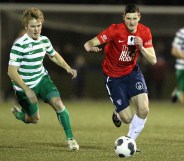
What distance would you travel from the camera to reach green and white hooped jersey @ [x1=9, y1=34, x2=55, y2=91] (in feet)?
29.9

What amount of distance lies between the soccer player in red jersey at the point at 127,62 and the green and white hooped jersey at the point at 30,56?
0.66 meters

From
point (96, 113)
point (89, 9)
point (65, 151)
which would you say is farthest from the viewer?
point (89, 9)

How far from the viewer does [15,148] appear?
30.1ft

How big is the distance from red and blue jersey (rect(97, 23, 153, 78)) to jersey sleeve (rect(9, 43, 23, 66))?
1091mm

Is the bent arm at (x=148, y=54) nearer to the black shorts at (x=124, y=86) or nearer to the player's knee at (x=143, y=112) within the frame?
the black shorts at (x=124, y=86)

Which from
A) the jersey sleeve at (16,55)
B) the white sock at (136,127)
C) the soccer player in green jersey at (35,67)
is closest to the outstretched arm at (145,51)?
the white sock at (136,127)

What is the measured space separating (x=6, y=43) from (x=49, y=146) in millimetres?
12085

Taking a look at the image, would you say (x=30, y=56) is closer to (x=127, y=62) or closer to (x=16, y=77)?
(x=16, y=77)

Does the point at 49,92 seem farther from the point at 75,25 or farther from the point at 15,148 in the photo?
the point at 75,25

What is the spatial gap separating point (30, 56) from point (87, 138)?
2076 mm

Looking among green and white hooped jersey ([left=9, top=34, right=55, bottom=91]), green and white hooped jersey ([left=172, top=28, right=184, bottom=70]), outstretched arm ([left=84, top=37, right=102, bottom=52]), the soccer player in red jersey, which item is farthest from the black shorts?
green and white hooped jersey ([left=172, top=28, right=184, bottom=70])

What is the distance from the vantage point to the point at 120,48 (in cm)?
952

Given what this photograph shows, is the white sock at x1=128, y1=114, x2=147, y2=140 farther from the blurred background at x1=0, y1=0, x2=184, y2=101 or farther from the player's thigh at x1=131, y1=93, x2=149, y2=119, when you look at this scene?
the blurred background at x1=0, y1=0, x2=184, y2=101

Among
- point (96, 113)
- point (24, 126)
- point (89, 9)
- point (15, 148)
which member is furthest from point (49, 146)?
point (89, 9)
